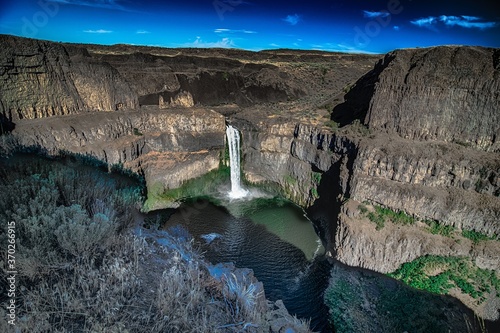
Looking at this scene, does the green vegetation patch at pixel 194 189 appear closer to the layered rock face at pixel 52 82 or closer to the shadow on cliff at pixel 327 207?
→ the shadow on cliff at pixel 327 207

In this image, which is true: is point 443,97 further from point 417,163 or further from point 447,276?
point 447,276

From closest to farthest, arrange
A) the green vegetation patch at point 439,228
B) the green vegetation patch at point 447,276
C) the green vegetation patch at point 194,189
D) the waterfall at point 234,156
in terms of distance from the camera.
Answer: the green vegetation patch at point 447,276
the green vegetation patch at point 439,228
the green vegetation patch at point 194,189
the waterfall at point 234,156

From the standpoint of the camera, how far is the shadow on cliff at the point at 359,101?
28.4 meters

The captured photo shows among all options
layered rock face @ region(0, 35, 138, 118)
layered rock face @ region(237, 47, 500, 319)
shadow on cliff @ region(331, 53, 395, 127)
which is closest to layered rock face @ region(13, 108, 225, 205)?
layered rock face @ region(0, 35, 138, 118)

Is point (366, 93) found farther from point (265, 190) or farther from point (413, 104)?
point (265, 190)

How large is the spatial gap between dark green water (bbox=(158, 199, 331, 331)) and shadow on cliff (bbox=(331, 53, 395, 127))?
34.1 feet

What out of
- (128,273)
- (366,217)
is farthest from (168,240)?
(366,217)

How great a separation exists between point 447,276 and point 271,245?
11.1 m

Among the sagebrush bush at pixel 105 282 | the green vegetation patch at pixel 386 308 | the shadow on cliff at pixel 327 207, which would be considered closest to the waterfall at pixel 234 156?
the shadow on cliff at pixel 327 207

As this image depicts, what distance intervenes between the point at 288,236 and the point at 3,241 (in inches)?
765

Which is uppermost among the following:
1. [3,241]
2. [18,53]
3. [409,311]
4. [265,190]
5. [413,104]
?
[18,53]

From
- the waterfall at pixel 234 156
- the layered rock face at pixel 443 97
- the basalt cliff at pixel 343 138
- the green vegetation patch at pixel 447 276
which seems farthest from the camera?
the waterfall at pixel 234 156

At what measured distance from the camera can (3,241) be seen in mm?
6754

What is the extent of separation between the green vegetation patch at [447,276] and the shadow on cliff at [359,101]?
1274 centimetres
